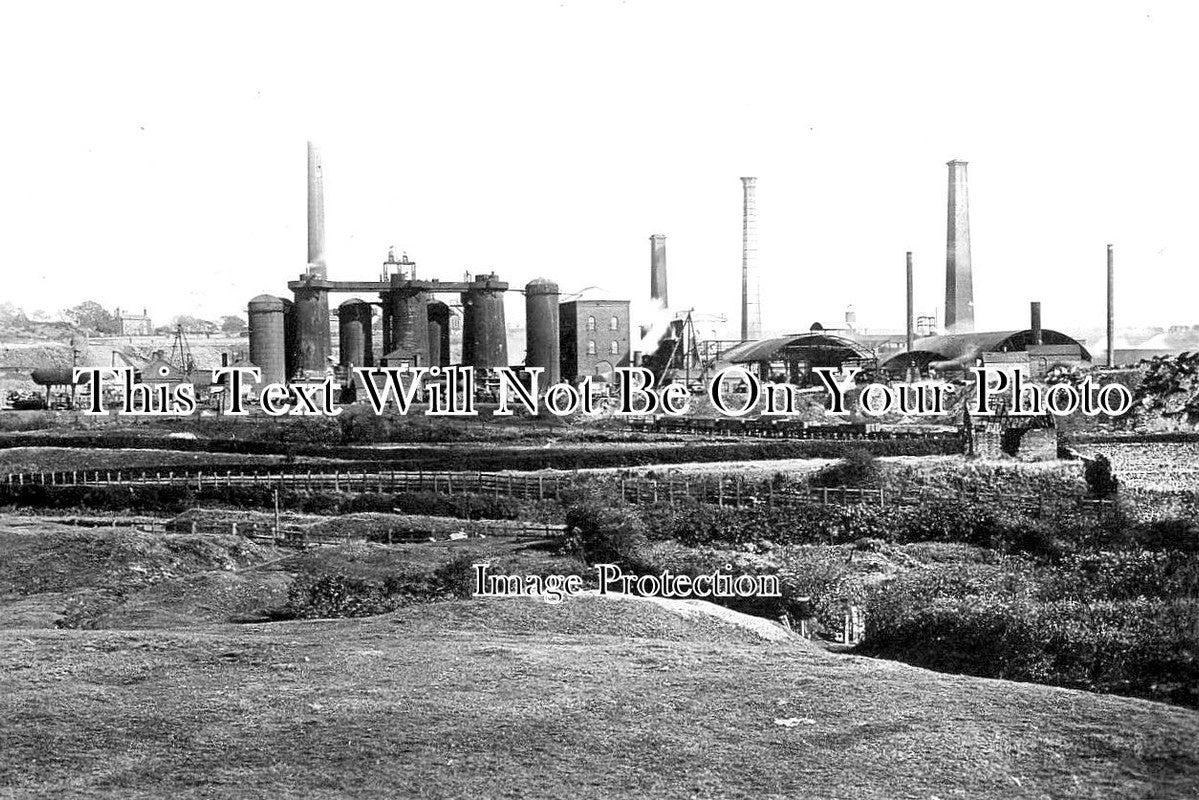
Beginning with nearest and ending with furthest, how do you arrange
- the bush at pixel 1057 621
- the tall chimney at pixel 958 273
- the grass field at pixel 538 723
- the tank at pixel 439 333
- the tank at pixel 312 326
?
the grass field at pixel 538 723, the bush at pixel 1057 621, the tank at pixel 312 326, the tank at pixel 439 333, the tall chimney at pixel 958 273

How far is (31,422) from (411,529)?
26.5ft

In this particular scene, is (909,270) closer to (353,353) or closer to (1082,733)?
(353,353)

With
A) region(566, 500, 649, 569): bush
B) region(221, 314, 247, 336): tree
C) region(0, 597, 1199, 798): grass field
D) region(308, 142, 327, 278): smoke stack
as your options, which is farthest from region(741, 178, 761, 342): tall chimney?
region(0, 597, 1199, 798): grass field

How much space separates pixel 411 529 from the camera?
13.9m

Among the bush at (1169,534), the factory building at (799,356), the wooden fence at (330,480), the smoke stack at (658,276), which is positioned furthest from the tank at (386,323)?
the bush at (1169,534)

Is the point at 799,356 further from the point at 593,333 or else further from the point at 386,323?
the point at 386,323

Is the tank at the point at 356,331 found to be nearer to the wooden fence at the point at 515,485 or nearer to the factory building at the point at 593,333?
the factory building at the point at 593,333

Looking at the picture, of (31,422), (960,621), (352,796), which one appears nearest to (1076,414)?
(960,621)

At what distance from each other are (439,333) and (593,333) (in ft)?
16.5

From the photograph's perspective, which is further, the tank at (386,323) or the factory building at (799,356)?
the factory building at (799,356)

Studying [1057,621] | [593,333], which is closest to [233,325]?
[593,333]

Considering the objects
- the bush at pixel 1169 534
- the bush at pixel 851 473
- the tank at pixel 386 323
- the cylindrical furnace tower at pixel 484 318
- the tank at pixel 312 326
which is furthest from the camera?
the cylindrical furnace tower at pixel 484 318

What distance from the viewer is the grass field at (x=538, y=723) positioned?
6.62 metres

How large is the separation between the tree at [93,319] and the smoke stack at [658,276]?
1661cm
